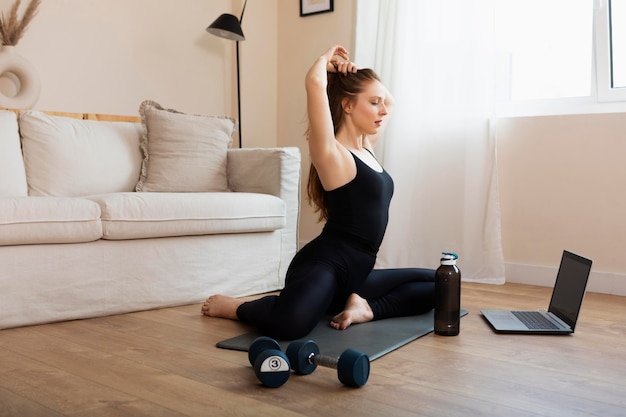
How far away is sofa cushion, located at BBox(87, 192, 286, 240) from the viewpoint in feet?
8.68

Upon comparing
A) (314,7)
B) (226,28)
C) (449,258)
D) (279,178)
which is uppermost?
(314,7)

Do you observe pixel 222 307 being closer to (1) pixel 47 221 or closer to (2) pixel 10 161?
(1) pixel 47 221

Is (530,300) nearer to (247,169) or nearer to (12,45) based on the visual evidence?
(247,169)

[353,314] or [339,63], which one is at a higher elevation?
[339,63]

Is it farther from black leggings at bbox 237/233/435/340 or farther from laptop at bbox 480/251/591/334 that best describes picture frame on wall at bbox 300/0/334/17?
laptop at bbox 480/251/591/334

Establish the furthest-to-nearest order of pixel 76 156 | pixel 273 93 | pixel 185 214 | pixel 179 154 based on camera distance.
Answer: pixel 273 93 < pixel 179 154 < pixel 76 156 < pixel 185 214

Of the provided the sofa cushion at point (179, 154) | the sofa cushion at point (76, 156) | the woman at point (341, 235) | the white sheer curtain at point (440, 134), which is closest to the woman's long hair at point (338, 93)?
the woman at point (341, 235)

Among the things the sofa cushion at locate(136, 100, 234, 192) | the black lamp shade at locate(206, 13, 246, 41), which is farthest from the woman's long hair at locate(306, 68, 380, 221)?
the black lamp shade at locate(206, 13, 246, 41)

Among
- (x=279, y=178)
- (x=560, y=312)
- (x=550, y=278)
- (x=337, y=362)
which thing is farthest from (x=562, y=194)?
(x=337, y=362)

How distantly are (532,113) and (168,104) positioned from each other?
2198 mm

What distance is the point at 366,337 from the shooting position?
2.23m

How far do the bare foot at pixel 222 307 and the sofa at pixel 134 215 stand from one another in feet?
0.85

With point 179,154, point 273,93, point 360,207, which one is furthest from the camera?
point 273,93

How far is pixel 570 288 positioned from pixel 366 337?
0.80 metres
